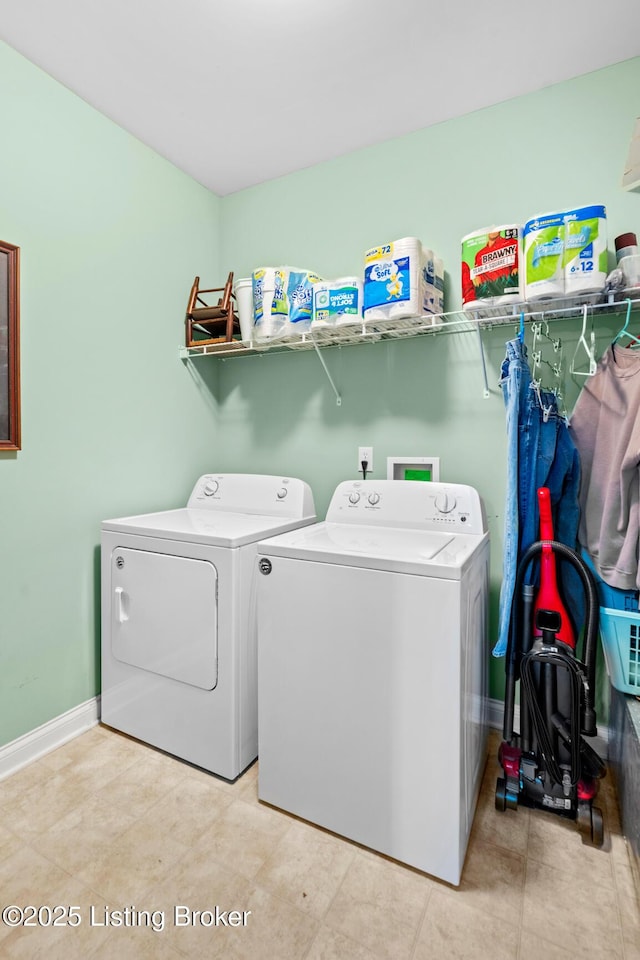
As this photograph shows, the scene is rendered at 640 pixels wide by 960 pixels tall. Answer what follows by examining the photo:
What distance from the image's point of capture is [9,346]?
1.64 meters

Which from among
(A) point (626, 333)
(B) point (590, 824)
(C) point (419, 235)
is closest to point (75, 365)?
(C) point (419, 235)

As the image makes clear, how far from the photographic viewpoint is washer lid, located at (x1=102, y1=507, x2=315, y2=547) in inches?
63.9

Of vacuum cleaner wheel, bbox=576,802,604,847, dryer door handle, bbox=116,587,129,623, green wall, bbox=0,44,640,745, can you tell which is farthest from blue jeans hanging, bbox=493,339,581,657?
dryer door handle, bbox=116,587,129,623

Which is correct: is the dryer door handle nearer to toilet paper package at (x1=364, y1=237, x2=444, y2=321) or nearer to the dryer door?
the dryer door

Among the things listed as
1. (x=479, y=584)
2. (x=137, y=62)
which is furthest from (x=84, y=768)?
(x=137, y=62)

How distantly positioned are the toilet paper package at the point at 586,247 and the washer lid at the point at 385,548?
2.84 ft

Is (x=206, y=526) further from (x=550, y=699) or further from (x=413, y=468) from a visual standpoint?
(x=550, y=699)

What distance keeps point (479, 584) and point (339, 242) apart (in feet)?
5.43

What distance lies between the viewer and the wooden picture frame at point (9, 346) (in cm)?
162

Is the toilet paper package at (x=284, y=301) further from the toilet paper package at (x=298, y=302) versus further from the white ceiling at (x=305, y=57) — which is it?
the white ceiling at (x=305, y=57)

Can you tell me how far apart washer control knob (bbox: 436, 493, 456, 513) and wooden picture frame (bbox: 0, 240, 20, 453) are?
155 centimetres

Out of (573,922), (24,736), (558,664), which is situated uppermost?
(558,664)

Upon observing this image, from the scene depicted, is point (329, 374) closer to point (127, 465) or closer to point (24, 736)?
point (127, 465)

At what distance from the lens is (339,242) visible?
2203 mm
